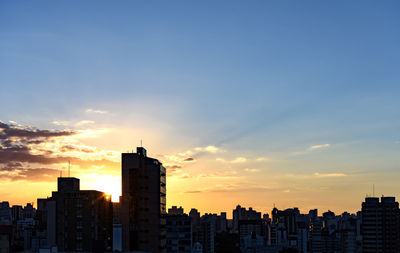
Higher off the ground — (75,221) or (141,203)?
(141,203)

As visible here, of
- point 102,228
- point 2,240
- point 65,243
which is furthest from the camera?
point 102,228

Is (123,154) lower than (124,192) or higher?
higher

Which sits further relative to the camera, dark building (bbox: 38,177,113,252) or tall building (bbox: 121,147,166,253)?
dark building (bbox: 38,177,113,252)

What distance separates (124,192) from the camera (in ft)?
565

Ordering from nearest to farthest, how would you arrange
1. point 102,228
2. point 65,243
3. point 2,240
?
1. point 2,240
2. point 65,243
3. point 102,228

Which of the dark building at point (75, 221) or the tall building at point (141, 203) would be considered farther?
the dark building at point (75, 221)

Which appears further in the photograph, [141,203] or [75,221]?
[75,221]

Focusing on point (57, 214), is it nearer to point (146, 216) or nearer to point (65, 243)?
point (65, 243)

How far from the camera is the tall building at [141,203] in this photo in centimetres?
17100

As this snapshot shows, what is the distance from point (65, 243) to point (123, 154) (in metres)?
34.4

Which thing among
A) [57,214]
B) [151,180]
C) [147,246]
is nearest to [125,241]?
[147,246]

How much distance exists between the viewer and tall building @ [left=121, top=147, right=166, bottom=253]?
171m

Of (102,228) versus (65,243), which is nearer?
(65,243)

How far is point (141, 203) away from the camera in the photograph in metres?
173
